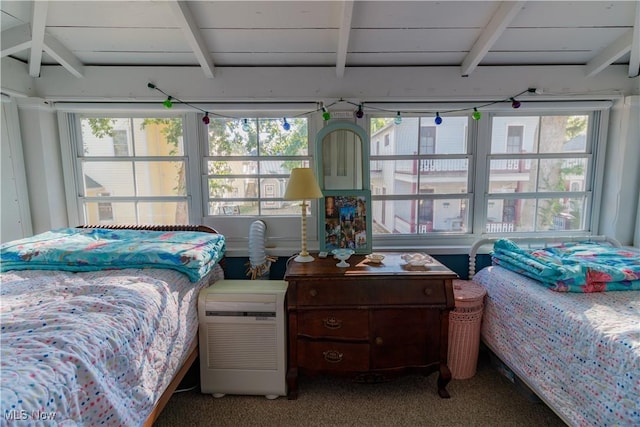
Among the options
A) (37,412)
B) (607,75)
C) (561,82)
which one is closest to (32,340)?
(37,412)

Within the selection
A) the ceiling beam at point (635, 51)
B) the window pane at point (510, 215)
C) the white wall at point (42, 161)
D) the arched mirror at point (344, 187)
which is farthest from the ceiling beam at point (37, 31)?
the ceiling beam at point (635, 51)

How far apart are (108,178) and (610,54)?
3.49 meters

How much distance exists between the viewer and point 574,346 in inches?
51.6

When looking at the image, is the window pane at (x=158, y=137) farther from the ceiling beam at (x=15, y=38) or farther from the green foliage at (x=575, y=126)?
the green foliage at (x=575, y=126)

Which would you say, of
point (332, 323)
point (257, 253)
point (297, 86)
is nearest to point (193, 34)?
point (297, 86)

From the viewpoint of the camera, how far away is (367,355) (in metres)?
1.74

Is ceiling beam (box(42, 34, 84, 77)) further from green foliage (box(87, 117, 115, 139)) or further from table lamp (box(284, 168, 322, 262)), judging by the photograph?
table lamp (box(284, 168, 322, 262))

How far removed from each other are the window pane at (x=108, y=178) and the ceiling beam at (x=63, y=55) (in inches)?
24.7

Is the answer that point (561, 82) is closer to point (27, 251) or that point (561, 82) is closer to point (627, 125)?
point (627, 125)

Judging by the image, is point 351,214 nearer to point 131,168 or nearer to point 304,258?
point 304,258

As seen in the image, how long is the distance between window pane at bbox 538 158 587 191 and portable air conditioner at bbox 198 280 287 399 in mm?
2149

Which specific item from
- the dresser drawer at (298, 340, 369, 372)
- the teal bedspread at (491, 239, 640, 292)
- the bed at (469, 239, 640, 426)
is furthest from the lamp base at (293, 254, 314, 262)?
the teal bedspread at (491, 239, 640, 292)

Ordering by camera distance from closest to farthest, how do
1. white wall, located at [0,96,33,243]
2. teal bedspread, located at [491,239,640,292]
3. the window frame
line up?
teal bedspread, located at [491,239,640,292], white wall, located at [0,96,33,243], the window frame

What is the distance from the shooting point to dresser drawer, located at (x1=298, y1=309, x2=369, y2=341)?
1.73 metres
